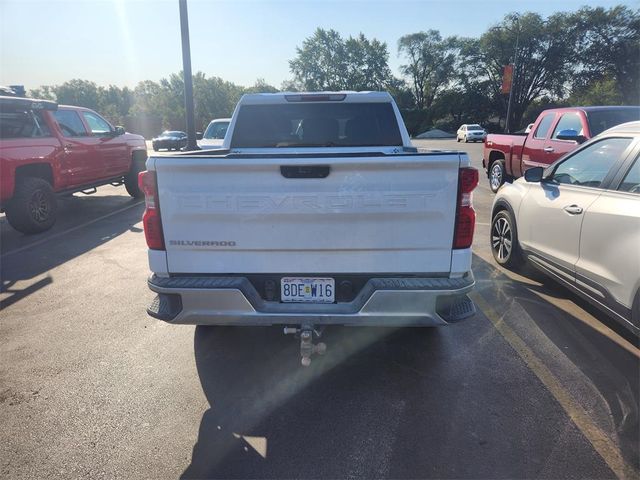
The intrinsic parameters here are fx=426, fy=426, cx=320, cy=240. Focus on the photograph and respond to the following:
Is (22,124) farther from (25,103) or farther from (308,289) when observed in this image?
(308,289)

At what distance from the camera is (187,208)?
273 centimetres

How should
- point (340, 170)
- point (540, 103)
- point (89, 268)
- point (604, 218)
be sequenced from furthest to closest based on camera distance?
1. point (540, 103)
2. point (89, 268)
3. point (604, 218)
4. point (340, 170)

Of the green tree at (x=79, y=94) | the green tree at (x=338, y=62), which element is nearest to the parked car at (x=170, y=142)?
the green tree at (x=338, y=62)

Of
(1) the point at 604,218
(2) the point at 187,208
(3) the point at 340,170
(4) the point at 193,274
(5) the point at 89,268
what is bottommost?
(5) the point at 89,268

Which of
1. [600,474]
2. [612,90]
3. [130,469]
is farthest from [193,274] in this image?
[612,90]

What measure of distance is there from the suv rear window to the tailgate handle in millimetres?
6796

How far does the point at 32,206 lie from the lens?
291 inches

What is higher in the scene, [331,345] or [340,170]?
[340,170]

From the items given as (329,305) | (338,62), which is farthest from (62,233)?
(338,62)

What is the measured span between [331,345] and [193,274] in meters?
1.40

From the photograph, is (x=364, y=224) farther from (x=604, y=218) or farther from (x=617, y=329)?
(x=617, y=329)

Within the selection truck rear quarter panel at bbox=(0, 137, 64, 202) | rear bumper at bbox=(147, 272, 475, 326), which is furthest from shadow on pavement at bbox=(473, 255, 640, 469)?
truck rear quarter panel at bbox=(0, 137, 64, 202)

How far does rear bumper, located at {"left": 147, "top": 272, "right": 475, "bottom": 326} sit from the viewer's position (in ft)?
8.92

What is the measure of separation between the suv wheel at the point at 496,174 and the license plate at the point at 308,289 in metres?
8.97
